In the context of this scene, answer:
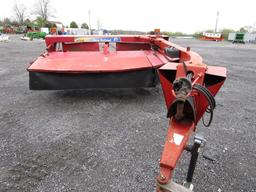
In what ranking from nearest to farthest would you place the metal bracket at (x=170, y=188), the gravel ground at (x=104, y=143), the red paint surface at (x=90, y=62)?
the metal bracket at (x=170, y=188)
the gravel ground at (x=104, y=143)
the red paint surface at (x=90, y=62)

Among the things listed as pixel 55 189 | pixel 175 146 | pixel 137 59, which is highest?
pixel 137 59

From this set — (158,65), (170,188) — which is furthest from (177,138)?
(158,65)

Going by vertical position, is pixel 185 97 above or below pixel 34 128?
above

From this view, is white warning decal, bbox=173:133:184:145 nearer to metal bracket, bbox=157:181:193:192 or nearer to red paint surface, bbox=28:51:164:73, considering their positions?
metal bracket, bbox=157:181:193:192

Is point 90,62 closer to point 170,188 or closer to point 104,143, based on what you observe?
point 104,143

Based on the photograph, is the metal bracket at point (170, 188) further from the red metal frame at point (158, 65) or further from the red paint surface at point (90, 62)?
the red paint surface at point (90, 62)

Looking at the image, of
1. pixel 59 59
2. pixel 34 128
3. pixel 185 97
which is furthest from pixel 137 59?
pixel 185 97

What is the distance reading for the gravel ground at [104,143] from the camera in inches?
68.4

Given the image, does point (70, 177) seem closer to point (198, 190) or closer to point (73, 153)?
point (73, 153)

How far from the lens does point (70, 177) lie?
5.78 ft

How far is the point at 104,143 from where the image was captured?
2258 mm

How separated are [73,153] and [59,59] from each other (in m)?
1.77

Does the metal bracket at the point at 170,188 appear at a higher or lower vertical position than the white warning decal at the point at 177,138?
lower

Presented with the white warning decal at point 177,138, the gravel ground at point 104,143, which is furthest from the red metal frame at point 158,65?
the gravel ground at point 104,143
